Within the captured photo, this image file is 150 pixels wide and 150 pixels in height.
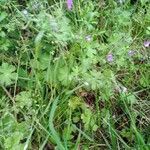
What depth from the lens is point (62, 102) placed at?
219cm

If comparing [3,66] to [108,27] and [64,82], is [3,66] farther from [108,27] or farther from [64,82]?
[108,27]

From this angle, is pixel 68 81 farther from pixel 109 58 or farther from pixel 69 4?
pixel 69 4

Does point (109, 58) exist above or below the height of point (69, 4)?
below

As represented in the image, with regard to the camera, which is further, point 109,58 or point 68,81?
point 109,58

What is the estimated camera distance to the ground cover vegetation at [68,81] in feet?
6.95

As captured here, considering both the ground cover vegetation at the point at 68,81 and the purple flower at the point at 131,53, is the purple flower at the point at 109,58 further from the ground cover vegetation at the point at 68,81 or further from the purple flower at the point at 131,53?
the purple flower at the point at 131,53

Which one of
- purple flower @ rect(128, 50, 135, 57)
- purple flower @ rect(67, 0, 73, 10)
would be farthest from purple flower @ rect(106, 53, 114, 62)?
purple flower @ rect(67, 0, 73, 10)

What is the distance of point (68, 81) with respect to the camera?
222 cm

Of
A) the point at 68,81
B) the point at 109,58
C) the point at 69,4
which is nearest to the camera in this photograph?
the point at 68,81

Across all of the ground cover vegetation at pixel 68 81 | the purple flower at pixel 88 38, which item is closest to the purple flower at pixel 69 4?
the ground cover vegetation at pixel 68 81

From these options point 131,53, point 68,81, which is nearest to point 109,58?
point 131,53

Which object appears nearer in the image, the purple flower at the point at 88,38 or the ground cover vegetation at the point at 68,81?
the ground cover vegetation at the point at 68,81

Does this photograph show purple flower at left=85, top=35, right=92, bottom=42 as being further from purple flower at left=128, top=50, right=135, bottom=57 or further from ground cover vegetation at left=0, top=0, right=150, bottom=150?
purple flower at left=128, top=50, right=135, bottom=57

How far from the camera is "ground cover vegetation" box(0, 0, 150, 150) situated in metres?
2.12
